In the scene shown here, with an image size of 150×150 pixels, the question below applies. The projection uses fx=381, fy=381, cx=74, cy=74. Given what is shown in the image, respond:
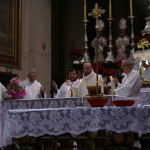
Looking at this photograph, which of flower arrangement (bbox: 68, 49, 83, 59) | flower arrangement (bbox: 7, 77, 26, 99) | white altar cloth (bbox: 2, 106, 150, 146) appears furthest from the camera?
flower arrangement (bbox: 68, 49, 83, 59)

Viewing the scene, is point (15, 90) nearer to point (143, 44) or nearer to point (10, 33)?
point (143, 44)

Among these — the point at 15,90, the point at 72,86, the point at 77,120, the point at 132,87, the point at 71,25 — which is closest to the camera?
the point at 77,120

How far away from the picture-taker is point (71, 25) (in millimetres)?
13984

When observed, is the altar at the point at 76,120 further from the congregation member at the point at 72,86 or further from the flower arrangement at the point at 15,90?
the congregation member at the point at 72,86

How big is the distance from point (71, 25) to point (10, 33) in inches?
125

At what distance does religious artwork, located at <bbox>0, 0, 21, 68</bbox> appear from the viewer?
36.2ft

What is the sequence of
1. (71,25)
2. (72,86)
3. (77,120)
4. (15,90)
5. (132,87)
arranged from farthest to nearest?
(71,25), (72,86), (15,90), (132,87), (77,120)

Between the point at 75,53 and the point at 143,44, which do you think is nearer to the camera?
the point at 143,44

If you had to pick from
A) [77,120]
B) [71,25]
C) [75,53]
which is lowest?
[77,120]

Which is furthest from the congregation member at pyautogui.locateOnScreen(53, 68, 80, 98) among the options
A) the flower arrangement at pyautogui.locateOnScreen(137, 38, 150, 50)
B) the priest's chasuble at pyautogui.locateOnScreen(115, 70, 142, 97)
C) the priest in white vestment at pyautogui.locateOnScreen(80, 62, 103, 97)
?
the priest's chasuble at pyautogui.locateOnScreen(115, 70, 142, 97)

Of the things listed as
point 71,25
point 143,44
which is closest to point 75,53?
point 143,44

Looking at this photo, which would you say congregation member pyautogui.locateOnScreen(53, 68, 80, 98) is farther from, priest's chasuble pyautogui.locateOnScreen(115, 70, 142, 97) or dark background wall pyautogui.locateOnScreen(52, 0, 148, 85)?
dark background wall pyautogui.locateOnScreen(52, 0, 148, 85)

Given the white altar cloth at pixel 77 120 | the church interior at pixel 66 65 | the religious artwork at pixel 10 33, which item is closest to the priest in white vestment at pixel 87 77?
the church interior at pixel 66 65

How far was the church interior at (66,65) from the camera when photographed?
4.60 m
